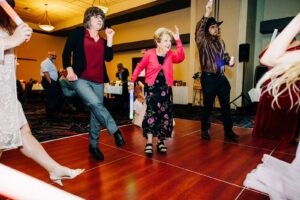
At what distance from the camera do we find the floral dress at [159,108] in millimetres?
2407

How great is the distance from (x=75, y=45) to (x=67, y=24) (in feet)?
34.6

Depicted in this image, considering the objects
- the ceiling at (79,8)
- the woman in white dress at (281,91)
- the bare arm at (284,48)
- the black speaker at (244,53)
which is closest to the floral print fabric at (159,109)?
the woman in white dress at (281,91)

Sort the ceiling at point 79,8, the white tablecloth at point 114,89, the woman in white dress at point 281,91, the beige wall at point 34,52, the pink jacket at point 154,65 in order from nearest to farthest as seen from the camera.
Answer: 1. the woman in white dress at point 281,91
2. the pink jacket at point 154,65
3. the white tablecloth at point 114,89
4. the ceiling at point 79,8
5. the beige wall at point 34,52

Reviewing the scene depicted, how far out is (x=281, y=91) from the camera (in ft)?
2.60

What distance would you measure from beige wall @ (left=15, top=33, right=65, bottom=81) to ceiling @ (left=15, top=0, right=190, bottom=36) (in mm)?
1461

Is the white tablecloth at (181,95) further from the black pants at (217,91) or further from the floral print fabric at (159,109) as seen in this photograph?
the floral print fabric at (159,109)

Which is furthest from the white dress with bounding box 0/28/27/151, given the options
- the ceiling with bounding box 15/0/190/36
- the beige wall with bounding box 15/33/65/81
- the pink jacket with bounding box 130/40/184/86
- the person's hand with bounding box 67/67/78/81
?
the beige wall with bounding box 15/33/65/81

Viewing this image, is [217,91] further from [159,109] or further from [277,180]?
[277,180]

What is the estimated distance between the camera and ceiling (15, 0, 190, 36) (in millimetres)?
8386

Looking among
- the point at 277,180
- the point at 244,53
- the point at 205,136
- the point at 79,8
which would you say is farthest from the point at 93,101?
the point at 79,8

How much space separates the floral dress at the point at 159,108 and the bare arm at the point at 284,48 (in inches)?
61.0

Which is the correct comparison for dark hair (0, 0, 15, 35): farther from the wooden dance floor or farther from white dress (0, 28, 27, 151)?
the wooden dance floor

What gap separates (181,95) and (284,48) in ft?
23.6

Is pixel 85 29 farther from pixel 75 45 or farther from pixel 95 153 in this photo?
pixel 95 153
